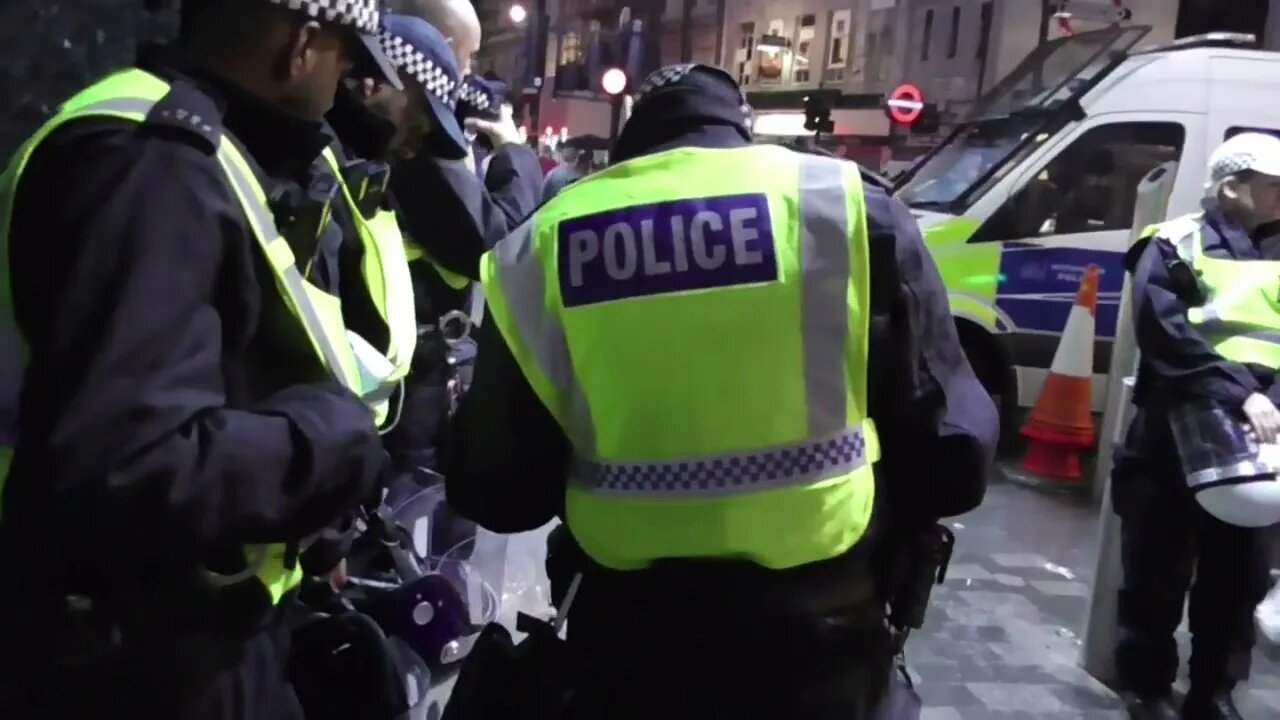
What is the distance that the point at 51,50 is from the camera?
97.3 inches

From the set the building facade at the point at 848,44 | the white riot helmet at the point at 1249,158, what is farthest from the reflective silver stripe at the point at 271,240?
the building facade at the point at 848,44

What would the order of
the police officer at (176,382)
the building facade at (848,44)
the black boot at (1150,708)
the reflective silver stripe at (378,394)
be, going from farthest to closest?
the building facade at (848,44)
the black boot at (1150,708)
the reflective silver stripe at (378,394)
the police officer at (176,382)

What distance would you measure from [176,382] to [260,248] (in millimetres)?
213

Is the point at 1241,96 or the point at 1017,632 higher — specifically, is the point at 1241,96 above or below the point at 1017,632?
above

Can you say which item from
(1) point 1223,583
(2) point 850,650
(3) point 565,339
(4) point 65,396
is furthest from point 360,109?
(1) point 1223,583

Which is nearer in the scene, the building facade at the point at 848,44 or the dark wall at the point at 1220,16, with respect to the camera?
the dark wall at the point at 1220,16

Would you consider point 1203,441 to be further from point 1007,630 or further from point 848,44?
point 848,44

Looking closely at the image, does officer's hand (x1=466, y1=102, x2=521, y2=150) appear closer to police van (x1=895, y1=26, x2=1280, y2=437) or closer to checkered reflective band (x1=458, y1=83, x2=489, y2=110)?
checkered reflective band (x1=458, y1=83, x2=489, y2=110)

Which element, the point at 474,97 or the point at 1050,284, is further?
the point at 1050,284

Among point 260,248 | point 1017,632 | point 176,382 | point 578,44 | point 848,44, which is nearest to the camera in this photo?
point 176,382

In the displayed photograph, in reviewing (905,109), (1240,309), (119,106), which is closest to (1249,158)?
(1240,309)

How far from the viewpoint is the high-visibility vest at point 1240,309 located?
3.64 metres

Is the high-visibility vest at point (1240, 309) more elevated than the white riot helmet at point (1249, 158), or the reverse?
the white riot helmet at point (1249, 158)

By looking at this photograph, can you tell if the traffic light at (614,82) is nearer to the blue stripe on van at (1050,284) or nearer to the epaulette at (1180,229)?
the blue stripe on van at (1050,284)
